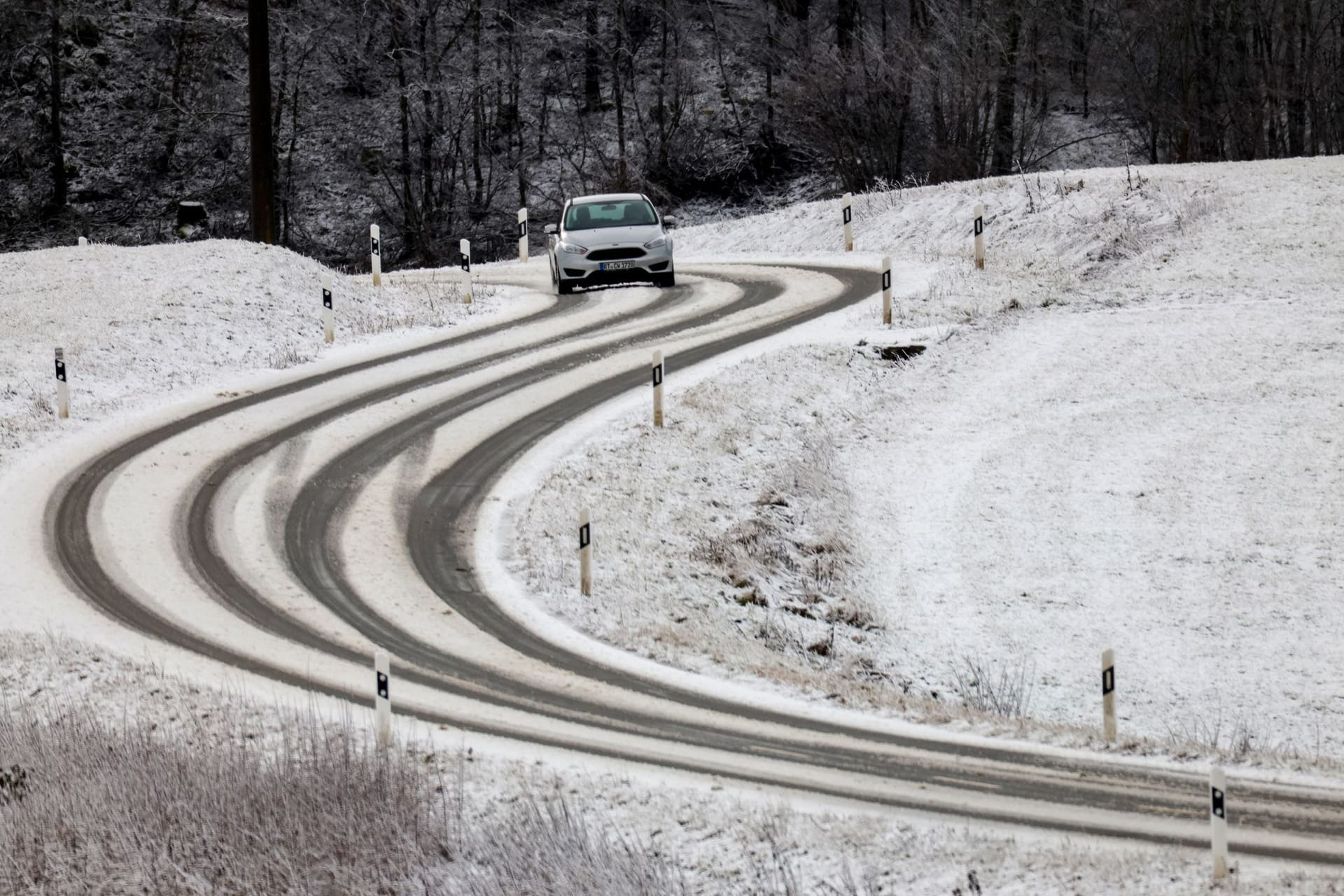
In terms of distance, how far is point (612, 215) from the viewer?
26453mm

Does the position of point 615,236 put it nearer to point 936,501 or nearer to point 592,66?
point 936,501

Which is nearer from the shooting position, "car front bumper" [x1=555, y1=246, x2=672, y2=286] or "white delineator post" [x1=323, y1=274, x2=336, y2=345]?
"white delineator post" [x1=323, y1=274, x2=336, y2=345]

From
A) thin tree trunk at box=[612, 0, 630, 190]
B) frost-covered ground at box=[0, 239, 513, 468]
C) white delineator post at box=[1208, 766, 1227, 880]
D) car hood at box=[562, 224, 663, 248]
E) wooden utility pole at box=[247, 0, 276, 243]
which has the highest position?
thin tree trunk at box=[612, 0, 630, 190]

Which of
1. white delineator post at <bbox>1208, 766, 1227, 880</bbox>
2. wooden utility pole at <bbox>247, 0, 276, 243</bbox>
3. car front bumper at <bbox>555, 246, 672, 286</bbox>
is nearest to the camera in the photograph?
white delineator post at <bbox>1208, 766, 1227, 880</bbox>

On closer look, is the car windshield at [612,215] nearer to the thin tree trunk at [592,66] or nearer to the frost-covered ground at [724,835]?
the frost-covered ground at [724,835]

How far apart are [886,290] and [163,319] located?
10.5m

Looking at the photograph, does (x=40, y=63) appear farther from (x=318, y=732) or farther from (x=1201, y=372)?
(x=318, y=732)

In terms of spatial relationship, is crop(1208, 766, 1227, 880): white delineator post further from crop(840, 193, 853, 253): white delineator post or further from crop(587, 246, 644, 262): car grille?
crop(840, 193, 853, 253): white delineator post

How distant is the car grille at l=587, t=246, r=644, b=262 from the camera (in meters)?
26.0

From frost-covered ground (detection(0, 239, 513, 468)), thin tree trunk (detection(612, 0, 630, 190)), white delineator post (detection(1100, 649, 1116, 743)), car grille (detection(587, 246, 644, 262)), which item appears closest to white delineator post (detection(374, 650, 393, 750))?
white delineator post (detection(1100, 649, 1116, 743))

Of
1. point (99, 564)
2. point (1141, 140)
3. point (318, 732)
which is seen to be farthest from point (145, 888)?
point (1141, 140)

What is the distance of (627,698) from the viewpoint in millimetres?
10773

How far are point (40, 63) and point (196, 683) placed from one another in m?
47.9

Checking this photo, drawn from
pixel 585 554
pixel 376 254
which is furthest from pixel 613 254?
pixel 585 554
